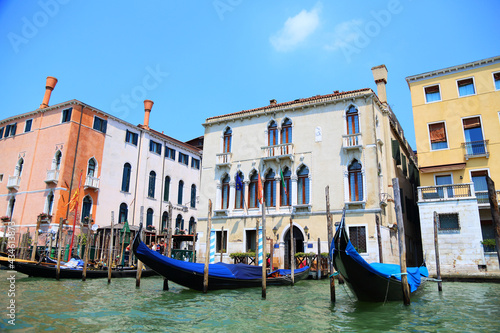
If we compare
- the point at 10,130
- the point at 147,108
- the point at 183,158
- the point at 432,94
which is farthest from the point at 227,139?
the point at 10,130

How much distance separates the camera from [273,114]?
1853cm

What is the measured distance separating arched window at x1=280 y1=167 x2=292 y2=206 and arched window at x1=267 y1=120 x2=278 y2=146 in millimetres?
1590

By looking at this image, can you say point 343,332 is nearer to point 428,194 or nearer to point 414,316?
point 414,316

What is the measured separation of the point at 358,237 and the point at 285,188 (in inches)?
151

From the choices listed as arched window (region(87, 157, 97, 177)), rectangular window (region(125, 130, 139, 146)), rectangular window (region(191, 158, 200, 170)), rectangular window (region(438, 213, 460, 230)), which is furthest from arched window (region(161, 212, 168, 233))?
rectangular window (region(438, 213, 460, 230))

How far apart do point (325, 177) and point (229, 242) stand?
546 cm

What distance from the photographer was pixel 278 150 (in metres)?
17.7

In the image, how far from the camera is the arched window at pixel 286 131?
1806 cm

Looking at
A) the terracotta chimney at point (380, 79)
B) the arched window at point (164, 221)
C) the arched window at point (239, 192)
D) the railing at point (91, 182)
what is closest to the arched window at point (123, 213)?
the railing at point (91, 182)

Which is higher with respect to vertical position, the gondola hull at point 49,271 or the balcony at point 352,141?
the balcony at point 352,141

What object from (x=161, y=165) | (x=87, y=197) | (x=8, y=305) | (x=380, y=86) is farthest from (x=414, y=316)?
(x=161, y=165)

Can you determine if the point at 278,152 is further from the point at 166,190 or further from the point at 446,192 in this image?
the point at 166,190

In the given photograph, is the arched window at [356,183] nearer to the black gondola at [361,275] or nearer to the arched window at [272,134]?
the arched window at [272,134]

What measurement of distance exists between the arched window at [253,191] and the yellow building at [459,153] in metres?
7.29
